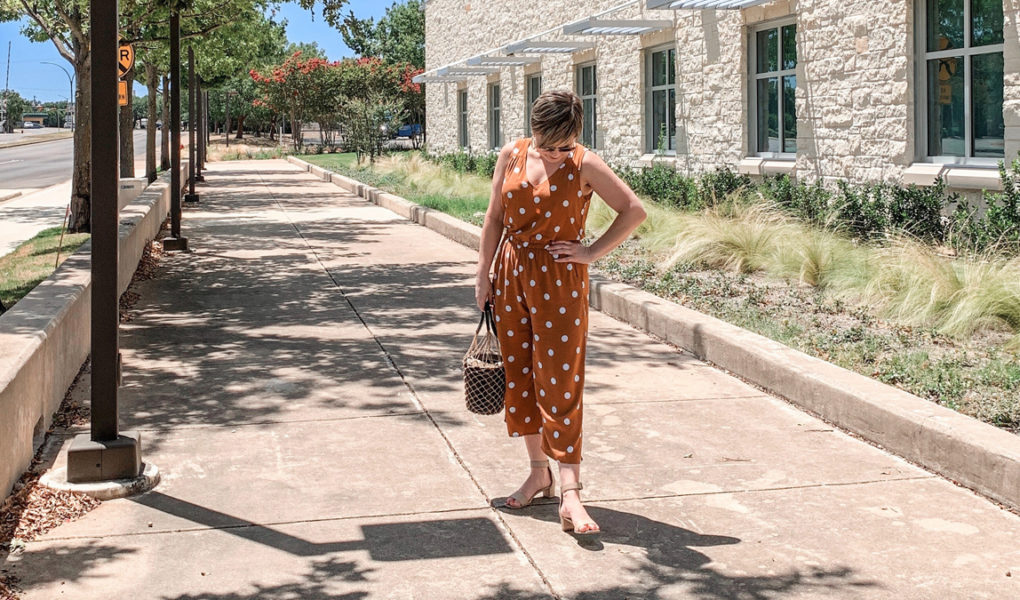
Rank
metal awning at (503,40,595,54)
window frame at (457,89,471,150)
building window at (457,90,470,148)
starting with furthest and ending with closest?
building window at (457,90,470,148)
window frame at (457,89,471,150)
metal awning at (503,40,595,54)

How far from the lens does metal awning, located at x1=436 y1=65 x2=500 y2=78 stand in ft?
88.8

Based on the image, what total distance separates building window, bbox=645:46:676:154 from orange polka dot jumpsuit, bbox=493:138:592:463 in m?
13.3

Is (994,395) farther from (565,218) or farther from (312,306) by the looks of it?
(312,306)

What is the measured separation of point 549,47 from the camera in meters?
20.8

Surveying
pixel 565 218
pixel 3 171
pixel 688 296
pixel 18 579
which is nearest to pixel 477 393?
pixel 565 218

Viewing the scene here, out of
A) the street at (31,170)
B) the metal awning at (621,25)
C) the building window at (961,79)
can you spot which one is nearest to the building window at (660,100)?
the metal awning at (621,25)

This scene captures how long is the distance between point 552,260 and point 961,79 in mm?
8329

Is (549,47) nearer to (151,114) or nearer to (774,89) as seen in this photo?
(774,89)

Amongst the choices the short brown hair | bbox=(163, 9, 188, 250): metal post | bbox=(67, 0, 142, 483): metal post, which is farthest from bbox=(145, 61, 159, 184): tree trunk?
the short brown hair

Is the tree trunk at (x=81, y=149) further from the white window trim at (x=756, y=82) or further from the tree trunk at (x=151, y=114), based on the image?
the tree trunk at (x=151, y=114)

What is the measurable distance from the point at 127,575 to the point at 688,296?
6251 mm

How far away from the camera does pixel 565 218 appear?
4605 millimetres

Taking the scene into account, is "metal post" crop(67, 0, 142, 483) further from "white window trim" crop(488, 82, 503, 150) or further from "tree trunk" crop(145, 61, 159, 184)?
"white window trim" crop(488, 82, 503, 150)

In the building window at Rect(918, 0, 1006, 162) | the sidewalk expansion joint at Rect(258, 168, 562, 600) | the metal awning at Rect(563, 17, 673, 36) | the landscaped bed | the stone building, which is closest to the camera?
the sidewalk expansion joint at Rect(258, 168, 562, 600)
